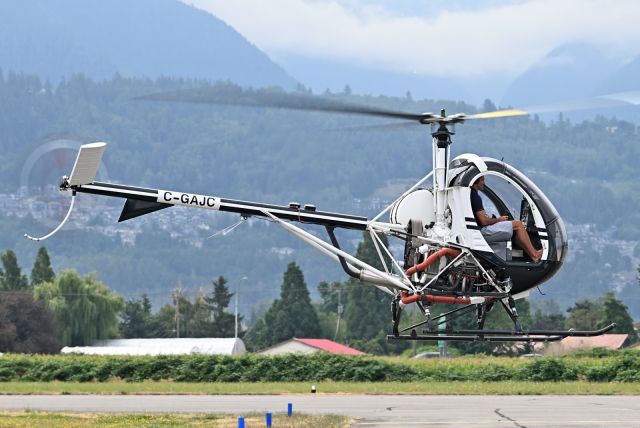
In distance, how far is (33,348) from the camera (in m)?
84.0

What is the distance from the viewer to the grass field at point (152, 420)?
24.9m

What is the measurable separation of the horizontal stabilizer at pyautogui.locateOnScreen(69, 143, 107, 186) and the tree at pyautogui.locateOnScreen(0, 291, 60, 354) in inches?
2424

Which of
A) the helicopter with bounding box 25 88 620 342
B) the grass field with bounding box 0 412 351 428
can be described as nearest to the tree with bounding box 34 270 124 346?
the grass field with bounding box 0 412 351 428

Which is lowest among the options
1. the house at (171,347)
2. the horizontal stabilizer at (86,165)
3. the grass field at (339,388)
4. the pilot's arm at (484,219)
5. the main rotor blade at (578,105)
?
the grass field at (339,388)

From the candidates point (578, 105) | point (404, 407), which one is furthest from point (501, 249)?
point (404, 407)

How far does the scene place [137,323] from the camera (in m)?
122

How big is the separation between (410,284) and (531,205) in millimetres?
Answer: 2545

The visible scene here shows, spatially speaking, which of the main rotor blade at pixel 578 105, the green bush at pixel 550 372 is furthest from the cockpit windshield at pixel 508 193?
the green bush at pixel 550 372

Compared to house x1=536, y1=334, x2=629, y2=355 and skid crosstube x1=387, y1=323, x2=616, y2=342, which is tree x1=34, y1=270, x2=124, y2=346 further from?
skid crosstube x1=387, y1=323, x2=616, y2=342

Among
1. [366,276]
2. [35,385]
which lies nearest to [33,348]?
[35,385]

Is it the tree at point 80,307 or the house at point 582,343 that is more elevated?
the tree at point 80,307

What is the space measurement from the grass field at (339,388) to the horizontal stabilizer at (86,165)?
17.8m

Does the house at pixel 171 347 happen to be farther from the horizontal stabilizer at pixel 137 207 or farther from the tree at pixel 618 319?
the horizontal stabilizer at pixel 137 207

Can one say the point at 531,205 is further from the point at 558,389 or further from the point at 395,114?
the point at 558,389
